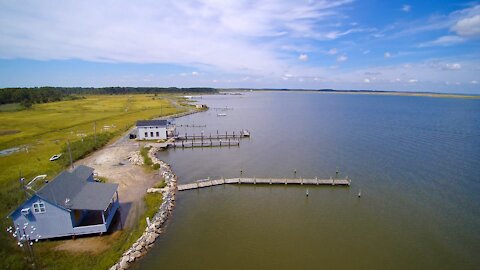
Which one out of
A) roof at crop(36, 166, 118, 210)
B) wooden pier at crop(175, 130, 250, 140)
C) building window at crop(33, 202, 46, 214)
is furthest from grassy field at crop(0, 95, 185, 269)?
wooden pier at crop(175, 130, 250, 140)

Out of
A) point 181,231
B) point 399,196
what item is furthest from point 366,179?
point 181,231

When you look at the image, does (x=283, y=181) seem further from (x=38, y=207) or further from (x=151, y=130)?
(x=151, y=130)

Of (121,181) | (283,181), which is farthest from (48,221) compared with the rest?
(283,181)

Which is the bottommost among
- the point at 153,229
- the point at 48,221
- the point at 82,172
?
the point at 153,229

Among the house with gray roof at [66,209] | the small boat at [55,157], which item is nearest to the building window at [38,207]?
the house with gray roof at [66,209]

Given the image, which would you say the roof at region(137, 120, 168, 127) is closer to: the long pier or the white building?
the white building

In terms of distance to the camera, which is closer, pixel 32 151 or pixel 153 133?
pixel 32 151

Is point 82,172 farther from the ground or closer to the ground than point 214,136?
farther from the ground
